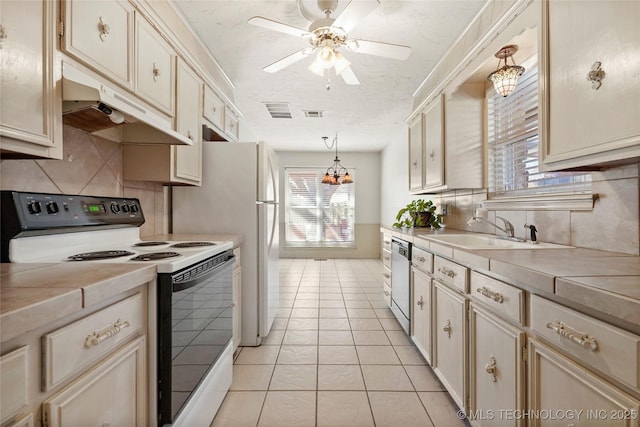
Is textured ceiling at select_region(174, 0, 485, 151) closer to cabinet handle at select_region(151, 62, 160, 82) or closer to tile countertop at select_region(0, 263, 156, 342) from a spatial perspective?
cabinet handle at select_region(151, 62, 160, 82)

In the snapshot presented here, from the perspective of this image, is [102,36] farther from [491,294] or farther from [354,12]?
[491,294]

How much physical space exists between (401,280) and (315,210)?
4.48 meters

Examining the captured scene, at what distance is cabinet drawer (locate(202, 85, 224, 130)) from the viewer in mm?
2668

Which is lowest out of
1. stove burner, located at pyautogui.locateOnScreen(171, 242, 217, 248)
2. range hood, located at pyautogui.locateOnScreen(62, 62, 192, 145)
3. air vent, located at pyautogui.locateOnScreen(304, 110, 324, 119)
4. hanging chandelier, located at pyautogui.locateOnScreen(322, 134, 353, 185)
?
stove burner, located at pyautogui.locateOnScreen(171, 242, 217, 248)

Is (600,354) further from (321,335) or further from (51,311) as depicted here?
(321,335)

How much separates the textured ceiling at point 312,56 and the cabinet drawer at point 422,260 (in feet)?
5.55

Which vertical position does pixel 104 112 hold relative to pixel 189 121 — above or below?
below

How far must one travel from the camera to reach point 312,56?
9.20 ft

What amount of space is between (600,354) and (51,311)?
1.37 m

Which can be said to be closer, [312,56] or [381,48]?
[381,48]

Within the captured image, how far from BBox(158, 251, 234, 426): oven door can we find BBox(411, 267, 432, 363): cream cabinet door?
1.35m

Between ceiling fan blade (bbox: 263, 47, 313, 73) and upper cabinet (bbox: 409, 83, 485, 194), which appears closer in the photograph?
ceiling fan blade (bbox: 263, 47, 313, 73)

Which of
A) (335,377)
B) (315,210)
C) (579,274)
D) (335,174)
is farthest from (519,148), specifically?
(315,210)

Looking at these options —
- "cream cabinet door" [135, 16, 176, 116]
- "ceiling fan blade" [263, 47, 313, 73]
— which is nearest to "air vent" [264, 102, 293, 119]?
"ceiling fan blade" [263, 47, 313, 73]
